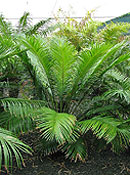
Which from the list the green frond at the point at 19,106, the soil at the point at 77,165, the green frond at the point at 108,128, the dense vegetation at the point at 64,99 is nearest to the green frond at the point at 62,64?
the dense vegetation at the point at 64,99

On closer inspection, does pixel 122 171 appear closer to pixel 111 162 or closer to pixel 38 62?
pixel 111 162

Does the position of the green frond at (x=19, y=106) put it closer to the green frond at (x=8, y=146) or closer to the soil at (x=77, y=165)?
the green frond at (x=8, y=146)

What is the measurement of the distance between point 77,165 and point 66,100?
71cm

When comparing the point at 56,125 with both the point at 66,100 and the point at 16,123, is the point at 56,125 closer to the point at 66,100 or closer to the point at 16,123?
the point at 16,123

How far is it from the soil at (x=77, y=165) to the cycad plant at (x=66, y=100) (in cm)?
10

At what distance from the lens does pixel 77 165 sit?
215 cm

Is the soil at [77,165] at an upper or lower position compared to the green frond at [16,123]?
lower

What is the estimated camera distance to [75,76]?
2.31 meters

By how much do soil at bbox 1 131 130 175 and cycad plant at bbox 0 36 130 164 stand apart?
97 millimetres

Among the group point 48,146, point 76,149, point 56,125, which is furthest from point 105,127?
point 48,146

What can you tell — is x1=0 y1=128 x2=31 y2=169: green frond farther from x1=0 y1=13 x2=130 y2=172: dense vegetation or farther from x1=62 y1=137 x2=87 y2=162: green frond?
x1=62 y1=137 x2=87 y2=162: green frond

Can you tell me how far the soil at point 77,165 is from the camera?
204cm

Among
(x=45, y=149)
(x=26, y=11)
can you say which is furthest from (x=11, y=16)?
(x=45, y=149)

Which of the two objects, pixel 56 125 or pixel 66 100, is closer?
pixel 56 125
